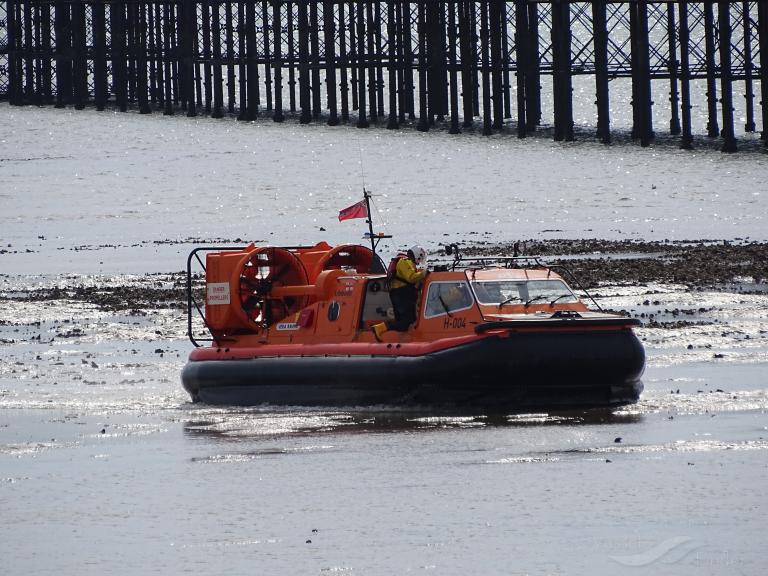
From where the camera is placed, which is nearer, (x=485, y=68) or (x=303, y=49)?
(x=485, y=68)

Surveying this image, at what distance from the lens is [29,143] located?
68.9 meters

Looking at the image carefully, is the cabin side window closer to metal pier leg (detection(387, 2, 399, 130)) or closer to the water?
the water

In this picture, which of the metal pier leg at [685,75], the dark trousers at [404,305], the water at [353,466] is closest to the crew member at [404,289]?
the dark trousers at [404,305]

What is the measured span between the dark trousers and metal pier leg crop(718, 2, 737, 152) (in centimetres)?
3483

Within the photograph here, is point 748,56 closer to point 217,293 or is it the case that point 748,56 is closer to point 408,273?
Result: point 217,293

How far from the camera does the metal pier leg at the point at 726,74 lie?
5079 centimetres

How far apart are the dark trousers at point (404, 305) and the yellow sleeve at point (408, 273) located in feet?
0.26

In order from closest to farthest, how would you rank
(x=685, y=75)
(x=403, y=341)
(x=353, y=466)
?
(x=353, y=466) < (x=403, y=341) < (x=685, y=75)

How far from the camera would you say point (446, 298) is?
16.7m

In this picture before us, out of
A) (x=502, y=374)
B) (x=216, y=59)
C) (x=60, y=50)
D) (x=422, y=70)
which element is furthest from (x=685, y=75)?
(x=502, y=374)

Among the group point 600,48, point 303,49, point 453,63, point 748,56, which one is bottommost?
point 748,56

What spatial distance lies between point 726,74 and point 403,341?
116ft

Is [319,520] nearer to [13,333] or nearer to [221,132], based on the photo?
[13,333]

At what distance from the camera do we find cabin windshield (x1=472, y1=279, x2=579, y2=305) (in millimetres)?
16594
